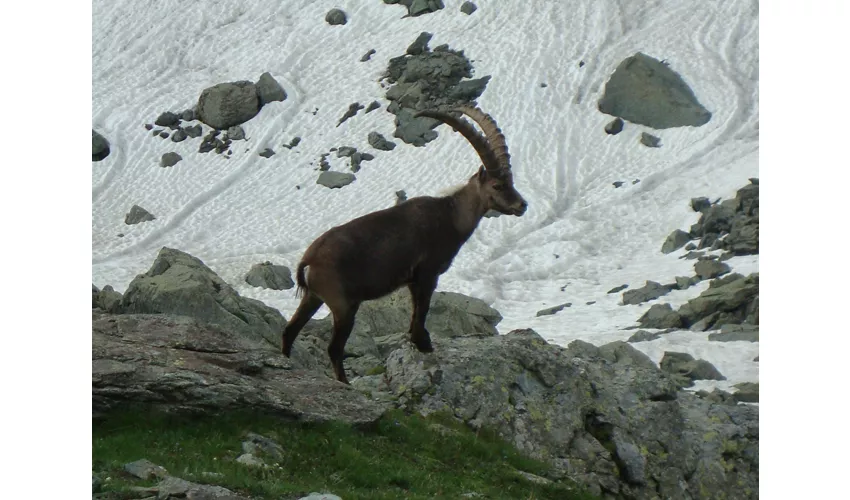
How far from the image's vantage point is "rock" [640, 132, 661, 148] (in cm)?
5881

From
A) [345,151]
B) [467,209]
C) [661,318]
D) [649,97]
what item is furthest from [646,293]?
[467,209]

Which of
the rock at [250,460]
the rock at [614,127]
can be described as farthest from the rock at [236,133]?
the rock at [250,460]

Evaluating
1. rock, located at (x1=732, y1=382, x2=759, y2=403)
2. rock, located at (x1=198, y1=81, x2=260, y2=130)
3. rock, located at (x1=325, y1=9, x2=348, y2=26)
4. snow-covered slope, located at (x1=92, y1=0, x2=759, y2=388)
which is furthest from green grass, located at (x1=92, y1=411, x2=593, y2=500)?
rock, located at (x1=325, y1=9, x2=348, y2=26)

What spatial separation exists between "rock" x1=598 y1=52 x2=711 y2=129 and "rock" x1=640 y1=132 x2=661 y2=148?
1.51 metres

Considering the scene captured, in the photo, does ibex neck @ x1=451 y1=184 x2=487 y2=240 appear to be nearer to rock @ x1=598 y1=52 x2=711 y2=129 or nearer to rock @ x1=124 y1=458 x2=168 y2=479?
rock @ x1=124 y1=458 x2=168 y2=479

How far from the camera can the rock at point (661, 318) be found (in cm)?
3897

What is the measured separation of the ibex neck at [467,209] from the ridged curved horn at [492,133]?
23.7 inches

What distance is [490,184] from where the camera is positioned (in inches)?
581

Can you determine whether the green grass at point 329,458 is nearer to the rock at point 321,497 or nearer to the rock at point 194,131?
the rock at point 321,497

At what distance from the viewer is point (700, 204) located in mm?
52312

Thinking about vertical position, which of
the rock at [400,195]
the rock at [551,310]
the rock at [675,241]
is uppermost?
the rock at [400,195]

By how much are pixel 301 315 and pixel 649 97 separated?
51154 millimetres

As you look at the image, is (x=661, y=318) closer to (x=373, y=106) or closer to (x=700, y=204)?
(x=700, y=204)

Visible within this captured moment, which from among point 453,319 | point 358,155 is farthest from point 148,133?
point 453,319
